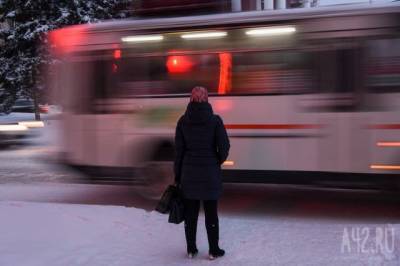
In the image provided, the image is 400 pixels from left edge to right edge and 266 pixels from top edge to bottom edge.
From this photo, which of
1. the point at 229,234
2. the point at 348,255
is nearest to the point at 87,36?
the point at 229,234

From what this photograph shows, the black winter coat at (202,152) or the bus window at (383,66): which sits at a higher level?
the bus window at (383,66)

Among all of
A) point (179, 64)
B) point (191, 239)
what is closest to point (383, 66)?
point (179, 64)

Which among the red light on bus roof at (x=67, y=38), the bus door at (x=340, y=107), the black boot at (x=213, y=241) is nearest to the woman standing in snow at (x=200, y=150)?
the black boot at (x=213, y=241)

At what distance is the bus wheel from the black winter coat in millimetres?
3556

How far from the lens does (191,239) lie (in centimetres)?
643

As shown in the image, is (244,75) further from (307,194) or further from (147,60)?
(307,194)

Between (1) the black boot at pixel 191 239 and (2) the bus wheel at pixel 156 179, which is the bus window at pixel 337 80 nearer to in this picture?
(2) the bus wheel at pixel 156 179

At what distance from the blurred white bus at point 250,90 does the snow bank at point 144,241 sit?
3.60 feet

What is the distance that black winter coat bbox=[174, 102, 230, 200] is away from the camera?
6164mm

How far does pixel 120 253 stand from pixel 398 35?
449cm

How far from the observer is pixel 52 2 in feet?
96.2

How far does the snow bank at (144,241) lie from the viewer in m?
6.36

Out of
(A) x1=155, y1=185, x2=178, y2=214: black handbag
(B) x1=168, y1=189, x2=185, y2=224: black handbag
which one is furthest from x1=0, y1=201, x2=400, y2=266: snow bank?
(A) x1=155, y1=185, x2=178, y2=214: black handbag

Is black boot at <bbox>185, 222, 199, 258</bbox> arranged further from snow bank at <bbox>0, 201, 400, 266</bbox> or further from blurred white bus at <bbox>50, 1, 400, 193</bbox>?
blurred white bus at <bbox>50, 1, 400, 193</bbox>
